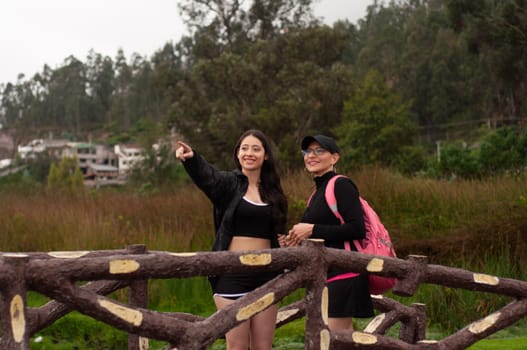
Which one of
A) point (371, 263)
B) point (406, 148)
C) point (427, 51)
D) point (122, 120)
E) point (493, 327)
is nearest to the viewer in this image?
point (371, 263)

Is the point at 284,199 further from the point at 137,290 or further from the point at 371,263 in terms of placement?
the point at 137,290

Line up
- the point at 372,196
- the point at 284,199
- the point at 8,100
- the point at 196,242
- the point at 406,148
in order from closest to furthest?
the point at 284,199 < the point at 196,242 < the point at 372,196 < the point at 406,148 < the point at 8,100

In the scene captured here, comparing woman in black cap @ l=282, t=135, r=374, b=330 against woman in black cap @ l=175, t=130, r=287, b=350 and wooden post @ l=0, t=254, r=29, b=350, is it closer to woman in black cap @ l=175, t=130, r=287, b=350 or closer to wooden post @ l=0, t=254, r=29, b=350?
woman in black cap @ l=175, t=130, r=287, b=350

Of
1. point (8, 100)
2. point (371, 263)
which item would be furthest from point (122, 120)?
point (371, 263)

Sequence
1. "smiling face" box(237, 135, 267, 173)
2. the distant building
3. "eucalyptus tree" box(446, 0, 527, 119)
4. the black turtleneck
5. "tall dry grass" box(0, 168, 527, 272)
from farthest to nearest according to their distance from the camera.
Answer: the distant building, "eucalyptus tree" box(446, 0, 527, 119), "tall dry grass" box(0, 168, 527, 272), "smiling face" box(237, 135, 267, 173), the black turtleneck

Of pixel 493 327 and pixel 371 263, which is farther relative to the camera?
pixel 493 327

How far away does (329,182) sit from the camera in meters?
3.89

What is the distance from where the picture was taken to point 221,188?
3988 millimetres

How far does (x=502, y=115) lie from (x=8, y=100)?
264 ft

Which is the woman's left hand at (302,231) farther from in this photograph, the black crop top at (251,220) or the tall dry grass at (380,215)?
the tall dry grass at (380,215)

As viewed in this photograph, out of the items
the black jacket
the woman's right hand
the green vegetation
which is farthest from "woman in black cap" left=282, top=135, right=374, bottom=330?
the green vegetation

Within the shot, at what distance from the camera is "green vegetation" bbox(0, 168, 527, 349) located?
7.69 meters

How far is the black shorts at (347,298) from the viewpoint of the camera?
3820 millimetres

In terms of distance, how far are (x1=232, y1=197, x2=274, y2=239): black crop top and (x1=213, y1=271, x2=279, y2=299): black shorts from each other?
0.71ft
